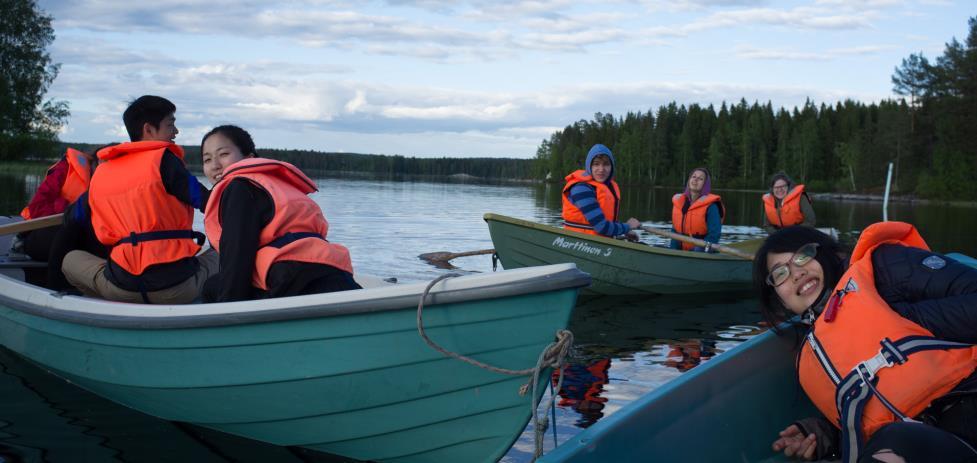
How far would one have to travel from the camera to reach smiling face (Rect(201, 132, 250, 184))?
3.99m

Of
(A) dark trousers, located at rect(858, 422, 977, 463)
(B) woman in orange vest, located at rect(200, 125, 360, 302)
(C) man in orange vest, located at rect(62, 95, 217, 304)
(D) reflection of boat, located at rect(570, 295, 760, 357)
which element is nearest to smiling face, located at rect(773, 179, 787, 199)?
(D) reflection of boat, located at rect(570, 295, 760, 357)

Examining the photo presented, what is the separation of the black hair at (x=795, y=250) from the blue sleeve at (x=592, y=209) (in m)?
5.76

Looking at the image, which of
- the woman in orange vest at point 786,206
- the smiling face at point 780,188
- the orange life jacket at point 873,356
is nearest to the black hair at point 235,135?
the orange life jacket at point 873,356

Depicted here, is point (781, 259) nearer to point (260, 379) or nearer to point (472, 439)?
point (472, 439)

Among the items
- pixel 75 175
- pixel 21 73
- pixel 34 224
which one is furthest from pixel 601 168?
pixel 21 73

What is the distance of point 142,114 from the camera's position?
15.8 feet

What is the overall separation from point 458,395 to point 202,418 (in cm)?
160

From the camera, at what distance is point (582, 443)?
2.85 metres

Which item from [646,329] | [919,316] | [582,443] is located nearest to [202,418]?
[582,443]

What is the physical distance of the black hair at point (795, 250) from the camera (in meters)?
2.95

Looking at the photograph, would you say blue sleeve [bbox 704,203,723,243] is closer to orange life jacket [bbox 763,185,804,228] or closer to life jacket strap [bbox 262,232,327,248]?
orange life jacket [bbox 763,185,804,228]

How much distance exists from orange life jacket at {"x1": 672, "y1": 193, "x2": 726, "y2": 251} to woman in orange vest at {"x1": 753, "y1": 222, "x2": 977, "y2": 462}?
7.03 m

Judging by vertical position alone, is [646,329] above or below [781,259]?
below

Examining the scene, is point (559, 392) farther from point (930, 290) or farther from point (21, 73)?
point (21, 73)
